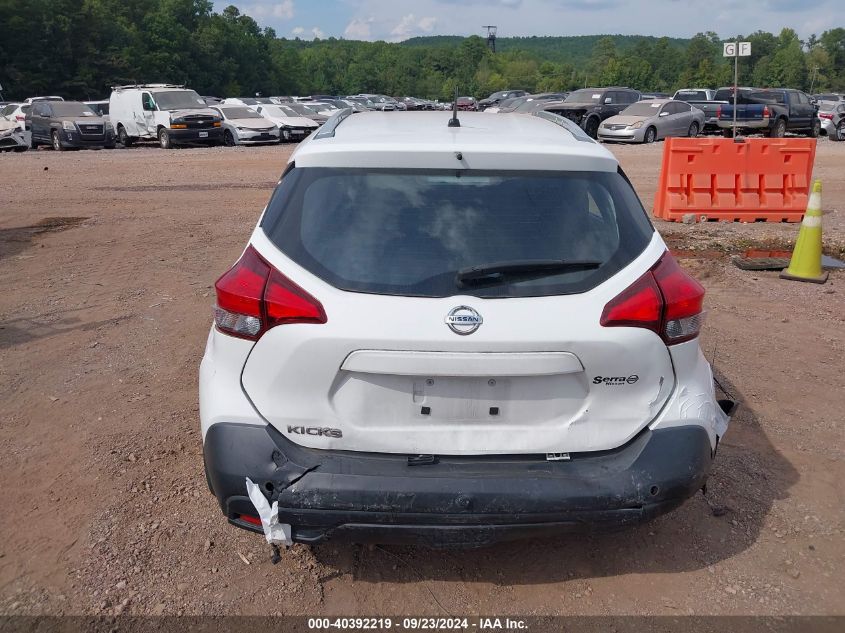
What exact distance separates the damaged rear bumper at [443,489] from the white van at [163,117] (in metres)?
25.9

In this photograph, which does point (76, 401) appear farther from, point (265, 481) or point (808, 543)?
point (808, 543)

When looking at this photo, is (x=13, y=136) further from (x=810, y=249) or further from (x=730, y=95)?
(x=730, y=95)

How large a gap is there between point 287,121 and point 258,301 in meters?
27.5

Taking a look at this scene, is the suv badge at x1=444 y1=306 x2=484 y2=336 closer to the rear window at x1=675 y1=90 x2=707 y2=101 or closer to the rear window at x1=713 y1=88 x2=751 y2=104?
the rear window at x1=713 y1=88 x2=751 y2=104

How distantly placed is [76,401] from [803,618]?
13.9ft

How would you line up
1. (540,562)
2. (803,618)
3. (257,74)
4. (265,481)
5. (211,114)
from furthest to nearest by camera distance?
(257,74) < (211,114) < (540,562) < (803,618) < (265,481)

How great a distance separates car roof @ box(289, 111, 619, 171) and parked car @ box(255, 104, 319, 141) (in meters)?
26.4

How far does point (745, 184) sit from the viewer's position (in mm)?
10750

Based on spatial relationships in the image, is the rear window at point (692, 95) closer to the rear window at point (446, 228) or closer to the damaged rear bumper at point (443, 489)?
the rear window at point (446, 228)

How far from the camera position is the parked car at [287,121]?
28.8m

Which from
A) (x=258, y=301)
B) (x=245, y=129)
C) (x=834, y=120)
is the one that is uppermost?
(x=258, y=301)

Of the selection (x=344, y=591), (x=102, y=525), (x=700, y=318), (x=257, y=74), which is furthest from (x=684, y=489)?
(x=257, y=74)

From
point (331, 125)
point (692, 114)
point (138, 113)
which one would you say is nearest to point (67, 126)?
point (138, 113)

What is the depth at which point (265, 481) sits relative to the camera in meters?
2.86
